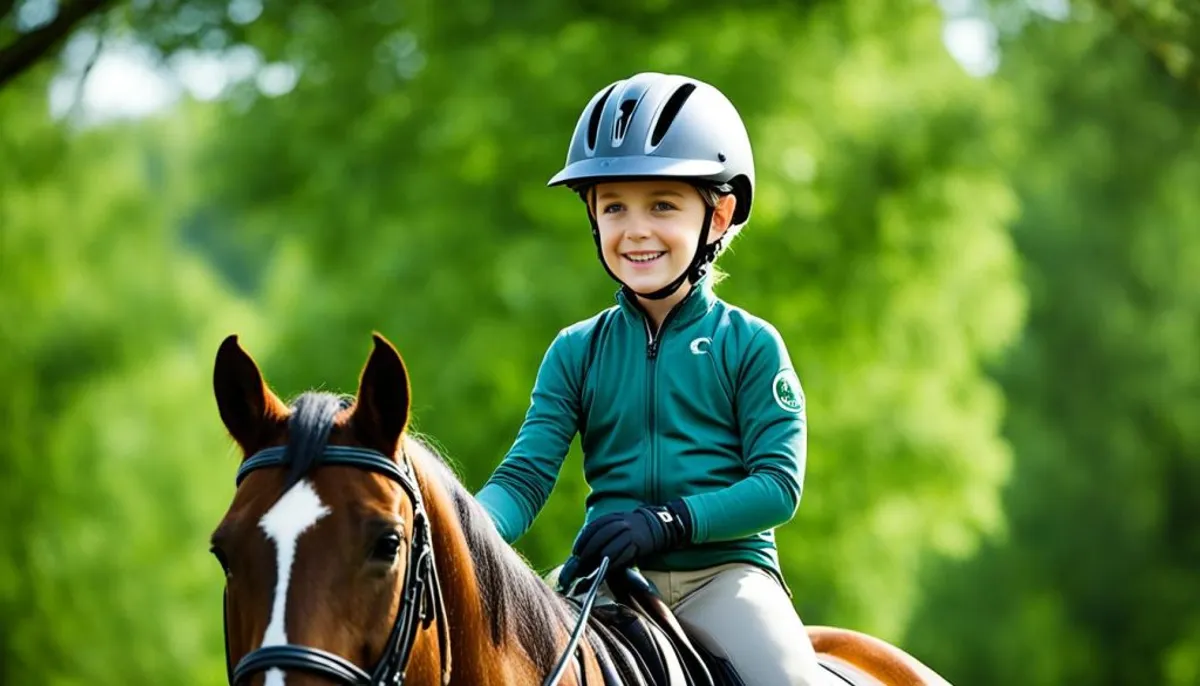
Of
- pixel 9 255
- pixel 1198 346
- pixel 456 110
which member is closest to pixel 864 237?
pixel 456 110

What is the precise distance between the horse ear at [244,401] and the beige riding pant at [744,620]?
4.20 ft

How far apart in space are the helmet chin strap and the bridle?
1.34 meters

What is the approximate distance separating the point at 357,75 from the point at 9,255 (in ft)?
19.9

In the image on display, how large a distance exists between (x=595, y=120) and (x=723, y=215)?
1.54 ft

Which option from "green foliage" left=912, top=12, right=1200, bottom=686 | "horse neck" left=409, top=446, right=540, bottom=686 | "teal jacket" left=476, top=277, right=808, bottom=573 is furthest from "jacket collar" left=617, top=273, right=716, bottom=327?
"green foliage" left=912, top=12, right=1200, bottom=686

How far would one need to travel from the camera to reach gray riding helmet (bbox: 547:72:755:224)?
4.80 meters

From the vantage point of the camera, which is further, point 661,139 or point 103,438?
point 103,438

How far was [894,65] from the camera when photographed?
19.7 metres

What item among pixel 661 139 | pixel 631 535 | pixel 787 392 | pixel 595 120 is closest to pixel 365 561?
pixel 631 535

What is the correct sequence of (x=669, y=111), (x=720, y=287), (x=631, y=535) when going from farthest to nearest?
(x=720, y=287) < (x=669, y=111) < (x=631, y=535)

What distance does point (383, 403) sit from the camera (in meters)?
3.60

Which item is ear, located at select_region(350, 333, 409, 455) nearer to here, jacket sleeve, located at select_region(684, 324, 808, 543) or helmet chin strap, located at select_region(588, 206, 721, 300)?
→ jacket sleeve, located at select_region(684, 324, 808, 543)

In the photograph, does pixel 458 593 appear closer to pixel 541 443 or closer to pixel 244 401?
pixel 244 401

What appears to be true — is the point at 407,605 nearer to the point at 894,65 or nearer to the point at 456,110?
the point at 456,110
